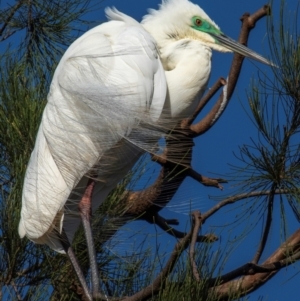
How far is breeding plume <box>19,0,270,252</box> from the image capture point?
2.14m

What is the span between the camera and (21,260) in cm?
207

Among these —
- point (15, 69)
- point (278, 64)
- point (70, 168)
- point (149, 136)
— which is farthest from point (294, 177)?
point (15, 69)

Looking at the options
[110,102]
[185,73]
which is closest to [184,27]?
[185,73]

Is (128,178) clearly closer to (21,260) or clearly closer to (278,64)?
(21,260)

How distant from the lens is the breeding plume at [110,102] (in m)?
2.14

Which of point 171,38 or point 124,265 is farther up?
point 171,38

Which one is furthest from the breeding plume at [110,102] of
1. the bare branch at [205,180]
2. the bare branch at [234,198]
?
the bare branch at [234,198]

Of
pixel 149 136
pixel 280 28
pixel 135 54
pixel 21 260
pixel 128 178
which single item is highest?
pixel 280 28

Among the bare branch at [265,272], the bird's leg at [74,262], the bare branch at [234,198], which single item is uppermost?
the bare branch at [234,198]

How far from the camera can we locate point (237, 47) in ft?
7.62

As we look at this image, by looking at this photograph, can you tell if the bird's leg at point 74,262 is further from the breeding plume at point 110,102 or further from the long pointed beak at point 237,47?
the long pointed beak at point 237,47

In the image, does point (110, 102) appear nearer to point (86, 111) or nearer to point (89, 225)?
point (86, 111)

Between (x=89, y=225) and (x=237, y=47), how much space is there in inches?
24.3

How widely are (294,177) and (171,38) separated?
78 cm
